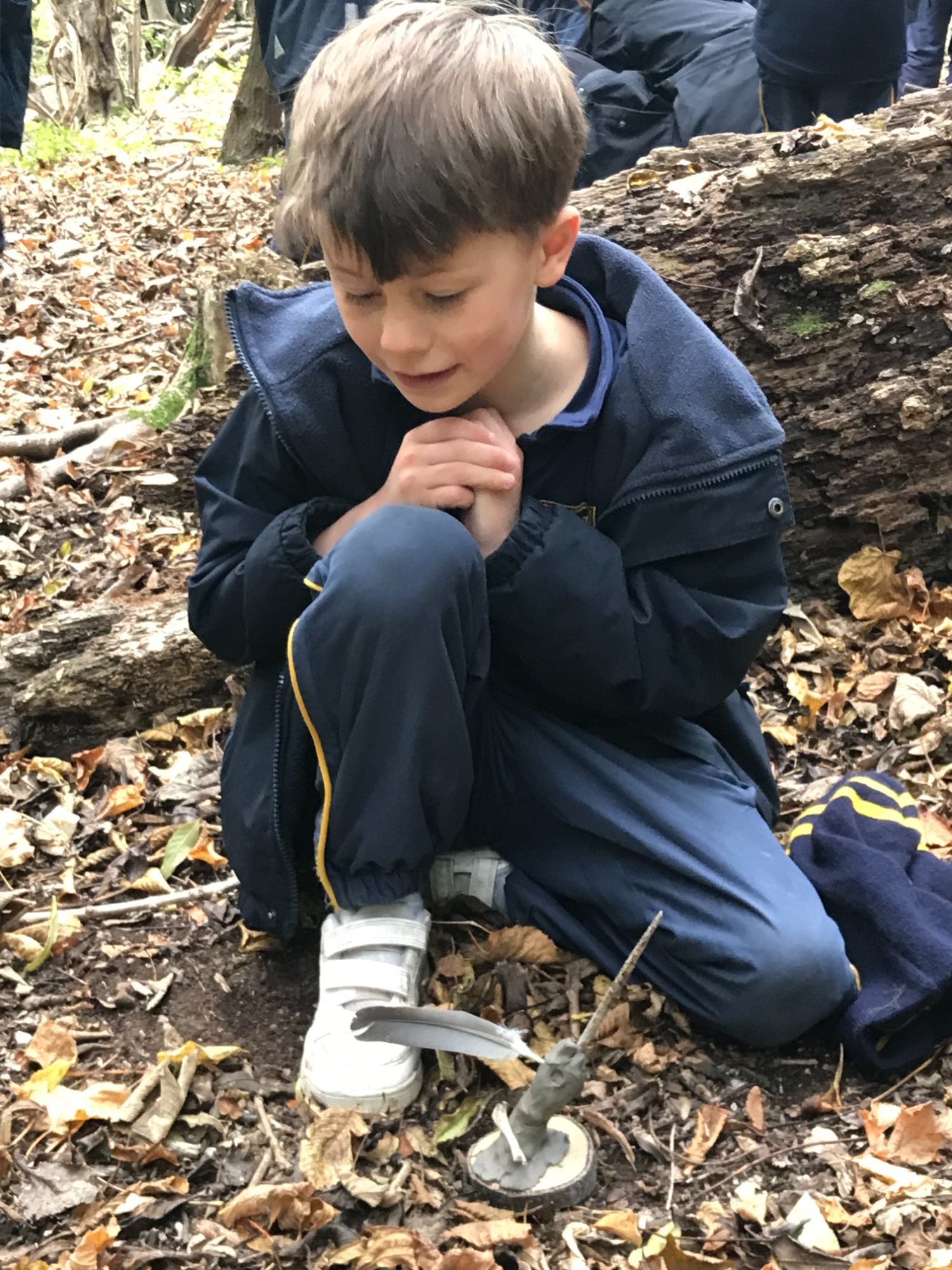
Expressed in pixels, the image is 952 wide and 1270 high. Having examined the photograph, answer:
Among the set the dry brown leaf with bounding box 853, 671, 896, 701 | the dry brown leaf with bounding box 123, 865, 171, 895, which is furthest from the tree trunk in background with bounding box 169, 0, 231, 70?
the dry brown leaf with bounding box 123, 865, 171, 895

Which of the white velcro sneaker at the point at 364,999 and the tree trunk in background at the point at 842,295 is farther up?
the tree trunk in background at the point at 842,295

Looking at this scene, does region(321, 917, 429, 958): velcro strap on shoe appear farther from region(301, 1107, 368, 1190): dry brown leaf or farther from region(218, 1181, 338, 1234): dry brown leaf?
region(218, 1181, 338, 1234): dry brown leaf

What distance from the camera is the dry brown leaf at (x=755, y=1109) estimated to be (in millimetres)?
2020

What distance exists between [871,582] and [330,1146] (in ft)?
7.41

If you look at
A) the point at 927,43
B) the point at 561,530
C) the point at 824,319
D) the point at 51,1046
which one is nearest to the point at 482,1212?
the point at 51,1046

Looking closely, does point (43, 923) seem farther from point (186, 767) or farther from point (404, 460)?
point (404, 460)

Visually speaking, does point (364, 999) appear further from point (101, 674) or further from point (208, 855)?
point (101, 674)

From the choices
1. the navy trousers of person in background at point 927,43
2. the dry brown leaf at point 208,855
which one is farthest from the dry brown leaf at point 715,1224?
the navy trousers of person in background at point 927,43

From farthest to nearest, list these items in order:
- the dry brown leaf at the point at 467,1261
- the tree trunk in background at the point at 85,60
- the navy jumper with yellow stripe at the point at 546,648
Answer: the tree trunk in background at the point at 85,60 < the navy jumper with yellow stripe at the point at 546,648 < the dry brown leaf at the point at 467,1261

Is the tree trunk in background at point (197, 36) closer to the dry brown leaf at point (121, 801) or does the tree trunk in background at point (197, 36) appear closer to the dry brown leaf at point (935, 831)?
the dry brown leaf at point (121, 801)

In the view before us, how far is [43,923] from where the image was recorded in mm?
2500

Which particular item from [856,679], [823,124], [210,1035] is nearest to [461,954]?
[210,1035]

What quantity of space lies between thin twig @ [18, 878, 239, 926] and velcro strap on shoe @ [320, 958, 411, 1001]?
0.52m

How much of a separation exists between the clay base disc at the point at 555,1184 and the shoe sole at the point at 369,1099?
168 mm
